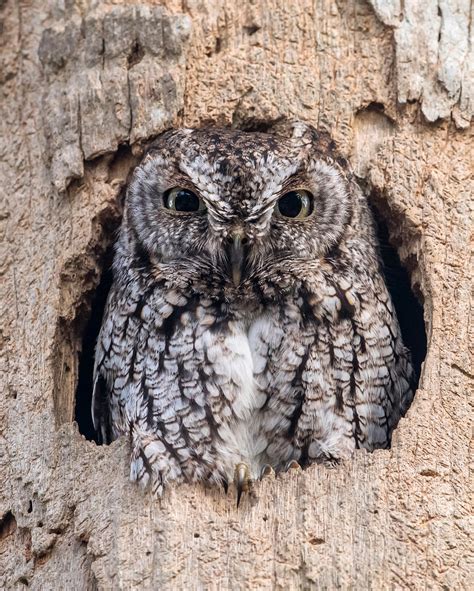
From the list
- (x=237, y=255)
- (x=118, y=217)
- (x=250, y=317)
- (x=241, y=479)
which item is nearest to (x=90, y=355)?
(x=118, y=217)

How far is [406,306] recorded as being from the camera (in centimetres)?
385

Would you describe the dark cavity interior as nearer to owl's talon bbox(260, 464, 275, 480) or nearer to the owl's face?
the owl's face

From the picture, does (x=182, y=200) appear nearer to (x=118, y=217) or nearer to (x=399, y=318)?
(x=118, y=217)

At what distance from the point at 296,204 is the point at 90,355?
1.07 m

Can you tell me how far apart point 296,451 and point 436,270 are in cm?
72

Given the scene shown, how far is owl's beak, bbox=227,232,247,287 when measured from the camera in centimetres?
307

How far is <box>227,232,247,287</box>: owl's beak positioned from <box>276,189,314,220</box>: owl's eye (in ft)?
0.68

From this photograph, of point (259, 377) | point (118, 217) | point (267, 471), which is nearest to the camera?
point (267, 471)

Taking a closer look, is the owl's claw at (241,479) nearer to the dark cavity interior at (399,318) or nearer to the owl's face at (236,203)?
the owl's face at (236,203)

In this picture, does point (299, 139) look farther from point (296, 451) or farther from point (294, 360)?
point (296, 451)

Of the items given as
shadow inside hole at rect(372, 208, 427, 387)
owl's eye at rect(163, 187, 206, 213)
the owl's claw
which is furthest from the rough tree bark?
shadow inside hole at rect(372, 208, 427, 387)

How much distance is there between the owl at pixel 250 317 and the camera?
10.2 feet

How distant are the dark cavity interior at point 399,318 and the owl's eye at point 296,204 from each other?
466 millimetres

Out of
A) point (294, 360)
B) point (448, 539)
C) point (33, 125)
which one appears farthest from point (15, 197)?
point (448, 539)
